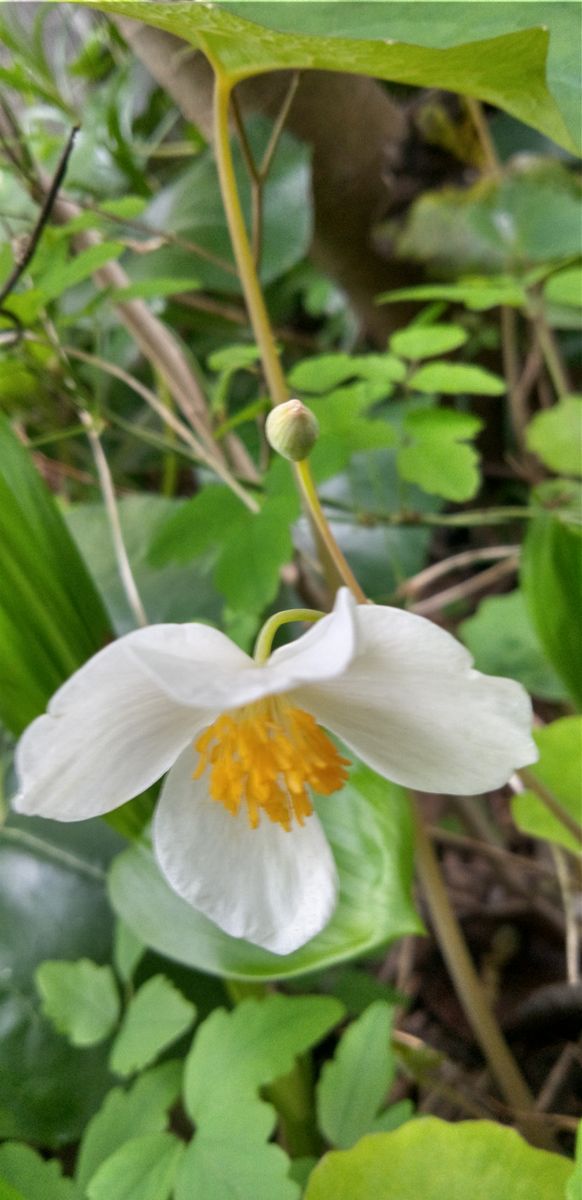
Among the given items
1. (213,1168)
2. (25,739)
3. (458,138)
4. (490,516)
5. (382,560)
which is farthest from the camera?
(458,138)

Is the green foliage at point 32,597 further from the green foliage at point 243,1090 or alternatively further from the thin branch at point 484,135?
the thin branch at point 484,135

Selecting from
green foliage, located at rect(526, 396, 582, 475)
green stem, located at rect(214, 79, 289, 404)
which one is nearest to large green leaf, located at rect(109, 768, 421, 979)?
green stem, located at rect(214, 79, 289, 404)

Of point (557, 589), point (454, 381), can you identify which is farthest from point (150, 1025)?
point (454, 381)

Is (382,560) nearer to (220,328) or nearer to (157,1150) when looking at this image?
(220,328)

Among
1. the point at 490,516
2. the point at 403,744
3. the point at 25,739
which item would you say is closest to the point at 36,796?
the point at 25,739

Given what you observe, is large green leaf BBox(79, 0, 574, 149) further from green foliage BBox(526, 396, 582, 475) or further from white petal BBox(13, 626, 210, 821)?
green foliage BBox(526, 396, 582, 475)

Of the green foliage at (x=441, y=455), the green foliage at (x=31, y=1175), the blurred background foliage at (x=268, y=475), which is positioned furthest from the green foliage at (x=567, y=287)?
the green foliage at (x=31, y=1175)
